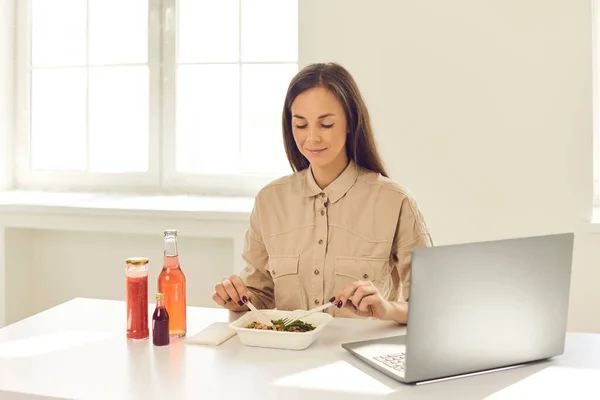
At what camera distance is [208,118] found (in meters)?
3.58

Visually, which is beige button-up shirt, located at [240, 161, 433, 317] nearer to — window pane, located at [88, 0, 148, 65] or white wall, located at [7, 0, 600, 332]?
white wall, located at [7, 0, 600, 332]

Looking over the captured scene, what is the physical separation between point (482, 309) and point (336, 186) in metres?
0.76

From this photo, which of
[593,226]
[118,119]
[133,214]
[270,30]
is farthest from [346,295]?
[118,119]

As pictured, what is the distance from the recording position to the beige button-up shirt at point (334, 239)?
2.02 meters

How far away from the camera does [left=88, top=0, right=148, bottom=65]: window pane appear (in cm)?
365

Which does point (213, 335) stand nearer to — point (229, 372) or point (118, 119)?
point (229, 372)

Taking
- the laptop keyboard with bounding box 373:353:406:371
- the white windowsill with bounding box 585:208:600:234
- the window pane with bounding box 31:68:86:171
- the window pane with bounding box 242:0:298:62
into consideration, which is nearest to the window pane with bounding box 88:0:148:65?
the window pane with bounding box 31:68:86:171

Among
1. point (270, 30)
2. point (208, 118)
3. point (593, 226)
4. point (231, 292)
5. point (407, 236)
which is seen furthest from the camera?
point (208, 118)

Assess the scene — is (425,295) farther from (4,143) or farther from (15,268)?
(4,143)

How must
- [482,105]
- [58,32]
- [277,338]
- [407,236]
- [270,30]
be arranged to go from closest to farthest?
[277,338] < [407,236] < [482,105] < [270,30] < [58,32]

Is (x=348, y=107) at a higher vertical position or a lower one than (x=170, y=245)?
higher

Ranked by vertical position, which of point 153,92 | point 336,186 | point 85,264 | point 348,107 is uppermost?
point 153,92

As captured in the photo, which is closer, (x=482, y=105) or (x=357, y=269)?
(x=357, y=269)

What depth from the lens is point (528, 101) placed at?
9.52 ft
